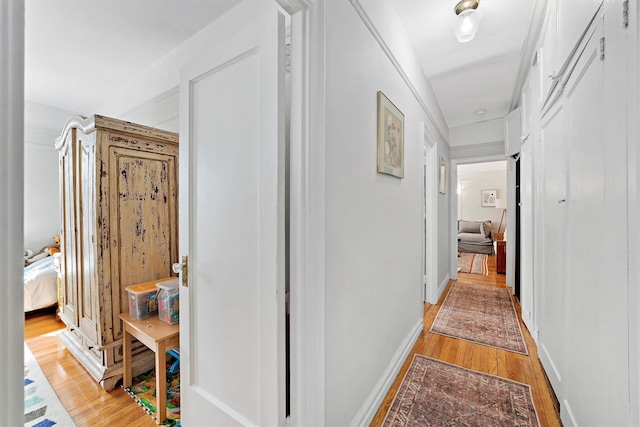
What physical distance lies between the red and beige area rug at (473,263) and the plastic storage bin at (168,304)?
4785 mm

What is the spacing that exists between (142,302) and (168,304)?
24cm

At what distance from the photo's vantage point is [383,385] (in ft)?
5.54

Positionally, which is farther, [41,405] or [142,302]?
[142,302]

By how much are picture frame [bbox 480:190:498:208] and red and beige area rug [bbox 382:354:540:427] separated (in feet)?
22.8

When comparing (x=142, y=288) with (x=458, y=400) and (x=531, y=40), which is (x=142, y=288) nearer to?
(x=458, y=400)

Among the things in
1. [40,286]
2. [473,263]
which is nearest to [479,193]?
[473,263]

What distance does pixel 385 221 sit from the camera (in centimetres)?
176

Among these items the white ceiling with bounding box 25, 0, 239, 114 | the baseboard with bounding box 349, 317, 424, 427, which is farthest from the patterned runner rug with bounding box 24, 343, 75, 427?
the white ceiling with bounding box 25, 0, 239, 114

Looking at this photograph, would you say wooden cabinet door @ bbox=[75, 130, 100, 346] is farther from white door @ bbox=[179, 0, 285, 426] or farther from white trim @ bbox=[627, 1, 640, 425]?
white trim @ bbox=[627, 1, 640, 425]

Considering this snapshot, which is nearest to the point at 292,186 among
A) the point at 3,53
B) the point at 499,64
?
the point at 3,53

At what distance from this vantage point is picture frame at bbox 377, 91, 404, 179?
1.62 metres

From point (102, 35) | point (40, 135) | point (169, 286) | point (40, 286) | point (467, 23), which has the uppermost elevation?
point (102, 35)

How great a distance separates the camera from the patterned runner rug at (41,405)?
5.17 ft

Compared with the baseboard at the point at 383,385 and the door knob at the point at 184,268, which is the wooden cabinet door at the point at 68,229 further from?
the baseboard at the point at 383,385
